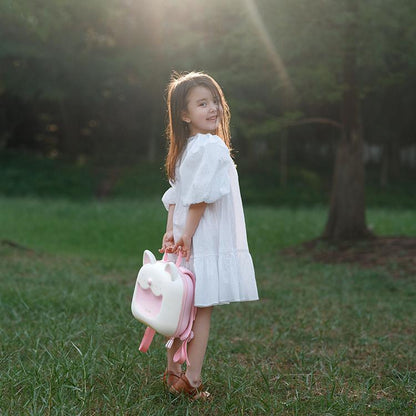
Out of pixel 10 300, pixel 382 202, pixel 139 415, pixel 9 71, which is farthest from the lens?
pixel 9 71

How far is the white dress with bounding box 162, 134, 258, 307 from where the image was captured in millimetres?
2797

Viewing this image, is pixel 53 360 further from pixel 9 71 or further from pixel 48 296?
pixel 9 71

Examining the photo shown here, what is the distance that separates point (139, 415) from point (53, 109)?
25793mm

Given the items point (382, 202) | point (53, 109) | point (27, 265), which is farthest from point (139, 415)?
point (53, 109)

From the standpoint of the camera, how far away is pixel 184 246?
9.45 feet

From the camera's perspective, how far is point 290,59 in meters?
9.11

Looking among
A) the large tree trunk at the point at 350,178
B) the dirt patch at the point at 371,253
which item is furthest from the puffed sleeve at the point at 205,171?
the large tree trunk at the point at 350,178

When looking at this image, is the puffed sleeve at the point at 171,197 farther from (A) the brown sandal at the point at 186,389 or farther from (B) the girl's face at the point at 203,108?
(A) the brown sandal at the point at 186,389

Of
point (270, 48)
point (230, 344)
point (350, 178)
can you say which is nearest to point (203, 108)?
point (230, 344)

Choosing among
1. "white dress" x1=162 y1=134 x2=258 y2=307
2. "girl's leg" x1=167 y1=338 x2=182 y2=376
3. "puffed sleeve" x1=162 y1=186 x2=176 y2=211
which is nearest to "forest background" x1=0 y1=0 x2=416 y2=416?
"girl's leg" x1=167 y1=338 x2=182 y2=376

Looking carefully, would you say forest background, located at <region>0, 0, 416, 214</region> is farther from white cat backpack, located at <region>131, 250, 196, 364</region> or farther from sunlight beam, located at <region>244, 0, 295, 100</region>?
white cat backpack, located at <region>131, 250, 196, 364</region>

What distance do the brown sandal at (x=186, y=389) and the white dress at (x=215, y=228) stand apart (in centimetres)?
41

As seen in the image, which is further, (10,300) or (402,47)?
(402,47)

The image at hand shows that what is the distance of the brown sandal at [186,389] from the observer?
2.88 meters
